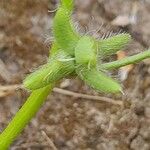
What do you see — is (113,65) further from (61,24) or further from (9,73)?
(9,73)

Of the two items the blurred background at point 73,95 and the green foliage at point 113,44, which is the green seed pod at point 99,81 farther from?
the blurred background at point 73,95

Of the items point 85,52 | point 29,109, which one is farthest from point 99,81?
point 29,109

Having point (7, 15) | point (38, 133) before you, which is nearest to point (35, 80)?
point (38, 133)

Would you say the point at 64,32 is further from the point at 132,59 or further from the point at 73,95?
the point at 73,95

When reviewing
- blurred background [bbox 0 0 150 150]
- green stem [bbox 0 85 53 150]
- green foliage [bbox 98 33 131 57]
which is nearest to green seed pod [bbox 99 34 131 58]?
green foliage [bbox 98 33 131 57]

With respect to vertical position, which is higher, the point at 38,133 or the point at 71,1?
the point at 71,1

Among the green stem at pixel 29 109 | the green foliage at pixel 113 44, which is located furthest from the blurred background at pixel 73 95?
the green foliage at pixel 113 44

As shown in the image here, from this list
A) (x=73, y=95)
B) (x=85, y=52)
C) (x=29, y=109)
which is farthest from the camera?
(x=73, y=95)
